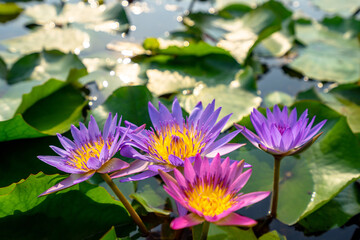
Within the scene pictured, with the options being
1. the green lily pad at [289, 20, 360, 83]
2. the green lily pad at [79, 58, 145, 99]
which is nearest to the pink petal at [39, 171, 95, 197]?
the green lily pad at [79, 58, 145, 99]

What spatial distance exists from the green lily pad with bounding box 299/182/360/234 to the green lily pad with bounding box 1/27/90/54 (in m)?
1.77

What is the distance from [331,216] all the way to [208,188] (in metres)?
0.66

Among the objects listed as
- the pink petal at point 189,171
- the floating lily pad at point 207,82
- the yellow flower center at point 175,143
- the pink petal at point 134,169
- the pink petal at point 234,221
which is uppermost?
the pink petal at point 189,171

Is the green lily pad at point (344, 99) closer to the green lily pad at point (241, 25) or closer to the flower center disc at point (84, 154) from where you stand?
the green lily pad at point (241, 25)

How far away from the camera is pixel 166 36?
2.48 m

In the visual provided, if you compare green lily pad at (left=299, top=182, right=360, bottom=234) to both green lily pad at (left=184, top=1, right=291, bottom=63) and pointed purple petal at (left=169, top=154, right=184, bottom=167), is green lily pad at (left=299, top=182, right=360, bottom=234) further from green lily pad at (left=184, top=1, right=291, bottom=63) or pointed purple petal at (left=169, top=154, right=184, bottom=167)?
green lily pad at (left=184, top=1, right=291, bottom=63)

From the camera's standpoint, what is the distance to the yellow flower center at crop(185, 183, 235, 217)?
0.75 m

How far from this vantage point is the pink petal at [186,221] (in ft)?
2.24

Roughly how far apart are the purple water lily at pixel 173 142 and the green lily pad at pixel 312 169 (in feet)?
1.13

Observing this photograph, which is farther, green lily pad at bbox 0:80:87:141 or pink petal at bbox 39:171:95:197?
green lily pad at bbox 0:80:87:141

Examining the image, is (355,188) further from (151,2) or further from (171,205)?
(151,2)

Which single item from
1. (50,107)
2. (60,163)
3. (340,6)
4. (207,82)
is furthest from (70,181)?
(340,6)

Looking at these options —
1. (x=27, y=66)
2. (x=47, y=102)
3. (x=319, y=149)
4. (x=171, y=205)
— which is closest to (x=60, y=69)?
(x=27, y=66)

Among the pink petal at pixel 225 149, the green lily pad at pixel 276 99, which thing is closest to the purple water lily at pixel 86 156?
the pink petal at pixel 225 149
